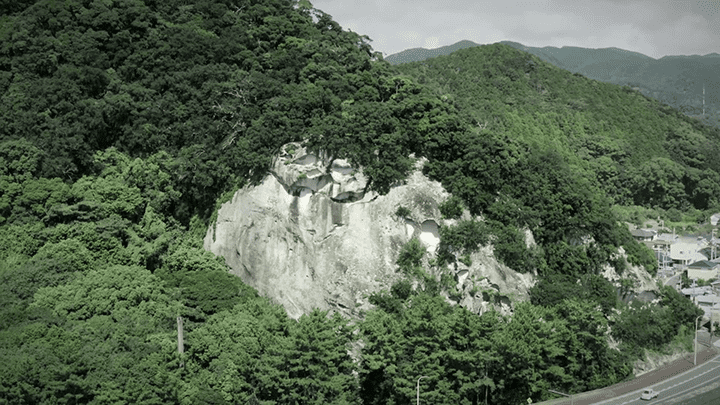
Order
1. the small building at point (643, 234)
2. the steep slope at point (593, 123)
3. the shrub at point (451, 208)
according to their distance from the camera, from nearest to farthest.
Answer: the shrub at point (451, 208) < the small building at point (643, 234) < the steep slope at point (593, 123)

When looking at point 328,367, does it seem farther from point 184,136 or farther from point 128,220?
point 184,136

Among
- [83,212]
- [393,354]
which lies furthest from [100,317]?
[393,354]

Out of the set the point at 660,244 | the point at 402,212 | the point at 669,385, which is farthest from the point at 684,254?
the point at 402,212

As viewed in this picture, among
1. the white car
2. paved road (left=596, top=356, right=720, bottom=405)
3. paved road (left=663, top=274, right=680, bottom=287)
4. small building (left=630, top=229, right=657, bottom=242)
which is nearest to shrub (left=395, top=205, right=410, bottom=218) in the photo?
paved road (left=596, top=356, right=720, bottom=405)

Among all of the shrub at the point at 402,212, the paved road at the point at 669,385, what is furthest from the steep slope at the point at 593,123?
the paved road at the point at 669,385

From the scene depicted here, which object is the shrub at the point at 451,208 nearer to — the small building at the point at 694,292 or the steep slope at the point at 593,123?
the small building at the point at 694,292

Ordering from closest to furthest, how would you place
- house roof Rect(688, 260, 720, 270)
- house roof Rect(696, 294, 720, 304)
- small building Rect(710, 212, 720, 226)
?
house roof Rect(696, 294, 720, 304)
house roof Rect(688, 260, 720, 270)
small building Rect(710, 212, 720, 226)

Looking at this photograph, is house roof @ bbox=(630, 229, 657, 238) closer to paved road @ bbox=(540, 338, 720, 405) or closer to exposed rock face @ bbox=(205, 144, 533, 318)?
paved road @ bbox=(540, 338, 720, 405)
